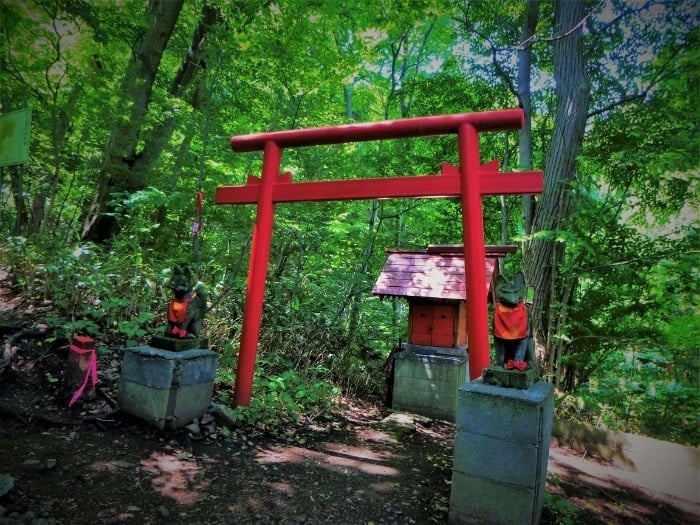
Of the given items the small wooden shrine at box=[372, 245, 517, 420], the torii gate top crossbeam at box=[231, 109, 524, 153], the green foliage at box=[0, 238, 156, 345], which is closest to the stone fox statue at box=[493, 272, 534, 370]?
the torii gate top crossbeam at box=[231, 109, 524, 153]

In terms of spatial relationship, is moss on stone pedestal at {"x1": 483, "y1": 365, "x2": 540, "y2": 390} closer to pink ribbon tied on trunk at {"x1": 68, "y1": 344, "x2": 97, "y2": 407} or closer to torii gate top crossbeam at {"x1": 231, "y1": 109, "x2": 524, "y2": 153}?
torii gate top crossbeam at {"x1": 231, "y1": 109, "x2": 524, "y2": 153}

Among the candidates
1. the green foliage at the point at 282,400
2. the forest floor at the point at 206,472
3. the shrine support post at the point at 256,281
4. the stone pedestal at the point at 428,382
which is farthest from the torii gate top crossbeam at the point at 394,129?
the stone pedestal at the point at 428,382

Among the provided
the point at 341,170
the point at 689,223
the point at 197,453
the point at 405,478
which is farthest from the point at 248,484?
the point at 689,223

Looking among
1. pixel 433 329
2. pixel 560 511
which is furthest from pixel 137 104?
pixel 560 511

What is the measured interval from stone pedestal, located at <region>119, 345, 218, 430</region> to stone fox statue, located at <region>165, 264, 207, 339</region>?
255 millimetres

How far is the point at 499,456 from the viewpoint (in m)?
2.79

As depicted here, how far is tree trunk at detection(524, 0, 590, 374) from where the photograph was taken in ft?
22.9

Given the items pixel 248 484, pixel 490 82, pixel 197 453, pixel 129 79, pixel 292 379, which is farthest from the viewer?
pixel 490 82

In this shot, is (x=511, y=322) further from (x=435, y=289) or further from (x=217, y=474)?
(x=435, y=289)

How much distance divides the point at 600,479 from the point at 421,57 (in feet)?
36.9

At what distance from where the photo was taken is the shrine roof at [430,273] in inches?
256

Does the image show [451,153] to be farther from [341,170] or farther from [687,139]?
[687,139]

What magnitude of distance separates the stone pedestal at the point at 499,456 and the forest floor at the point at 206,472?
41 cm

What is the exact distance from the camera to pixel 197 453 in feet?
12.5
